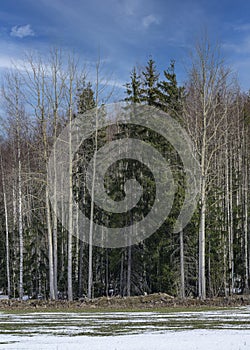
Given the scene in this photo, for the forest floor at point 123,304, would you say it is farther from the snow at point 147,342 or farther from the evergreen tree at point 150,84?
the evergreen tree at point 150,84

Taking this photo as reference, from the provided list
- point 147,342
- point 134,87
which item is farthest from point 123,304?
point 134,87

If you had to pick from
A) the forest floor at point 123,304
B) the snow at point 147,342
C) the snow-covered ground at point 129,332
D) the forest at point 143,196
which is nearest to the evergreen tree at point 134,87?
the forest at point 143,196

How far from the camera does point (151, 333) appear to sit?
9.99 metres

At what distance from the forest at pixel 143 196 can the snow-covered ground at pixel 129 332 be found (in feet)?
26.6

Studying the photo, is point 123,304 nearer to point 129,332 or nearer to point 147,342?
point 129,332

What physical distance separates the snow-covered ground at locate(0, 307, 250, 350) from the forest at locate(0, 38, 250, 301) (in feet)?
26.6

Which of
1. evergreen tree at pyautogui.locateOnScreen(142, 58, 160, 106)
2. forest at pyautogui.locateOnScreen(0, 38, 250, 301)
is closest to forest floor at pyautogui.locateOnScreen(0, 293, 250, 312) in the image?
forest at pyautogui.locateOnScreen(0, 38, 250, 301)

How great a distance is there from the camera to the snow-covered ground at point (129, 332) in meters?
8.48

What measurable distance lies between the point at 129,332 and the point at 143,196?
16686mm

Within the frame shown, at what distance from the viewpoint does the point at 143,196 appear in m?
26.7

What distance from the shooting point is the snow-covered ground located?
848cm

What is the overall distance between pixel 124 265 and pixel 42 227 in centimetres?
563

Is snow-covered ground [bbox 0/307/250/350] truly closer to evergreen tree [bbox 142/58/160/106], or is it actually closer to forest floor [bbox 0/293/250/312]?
forest floor [bbox 0/293/250/312]

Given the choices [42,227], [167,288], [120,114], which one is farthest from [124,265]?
[120,114]
